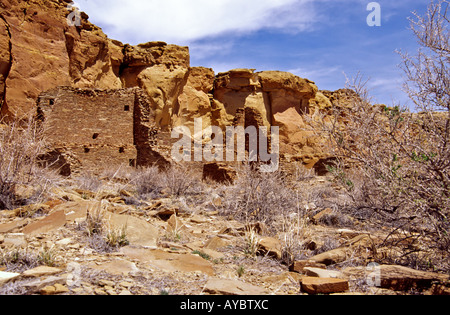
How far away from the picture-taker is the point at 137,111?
1545 cm

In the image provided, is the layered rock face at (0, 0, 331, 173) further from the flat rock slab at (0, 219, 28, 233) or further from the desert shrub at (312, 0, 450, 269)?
the flat rock slab at (0, 219, 28, 233)

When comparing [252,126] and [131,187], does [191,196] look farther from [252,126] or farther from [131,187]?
[252,126]

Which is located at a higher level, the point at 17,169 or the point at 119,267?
the point at 17,169

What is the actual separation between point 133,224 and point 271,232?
6.62 ft

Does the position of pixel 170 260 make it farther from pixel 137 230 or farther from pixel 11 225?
pixel 11 225

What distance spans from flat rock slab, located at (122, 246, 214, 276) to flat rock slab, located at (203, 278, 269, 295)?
372 mm

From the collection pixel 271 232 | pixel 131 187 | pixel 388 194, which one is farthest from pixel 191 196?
pixel 388 194

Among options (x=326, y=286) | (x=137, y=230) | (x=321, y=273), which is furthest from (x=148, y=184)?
(x=326, y=286)

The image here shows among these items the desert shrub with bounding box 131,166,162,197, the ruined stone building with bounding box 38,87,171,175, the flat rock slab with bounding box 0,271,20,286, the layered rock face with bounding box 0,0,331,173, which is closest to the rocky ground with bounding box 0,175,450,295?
the flat rock slab with bounding box 0,271,20,286

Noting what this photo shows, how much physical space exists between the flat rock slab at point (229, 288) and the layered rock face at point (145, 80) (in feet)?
17.6

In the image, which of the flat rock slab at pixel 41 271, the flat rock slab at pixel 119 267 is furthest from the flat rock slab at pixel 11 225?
the flat rock slab at pixel 119 267
